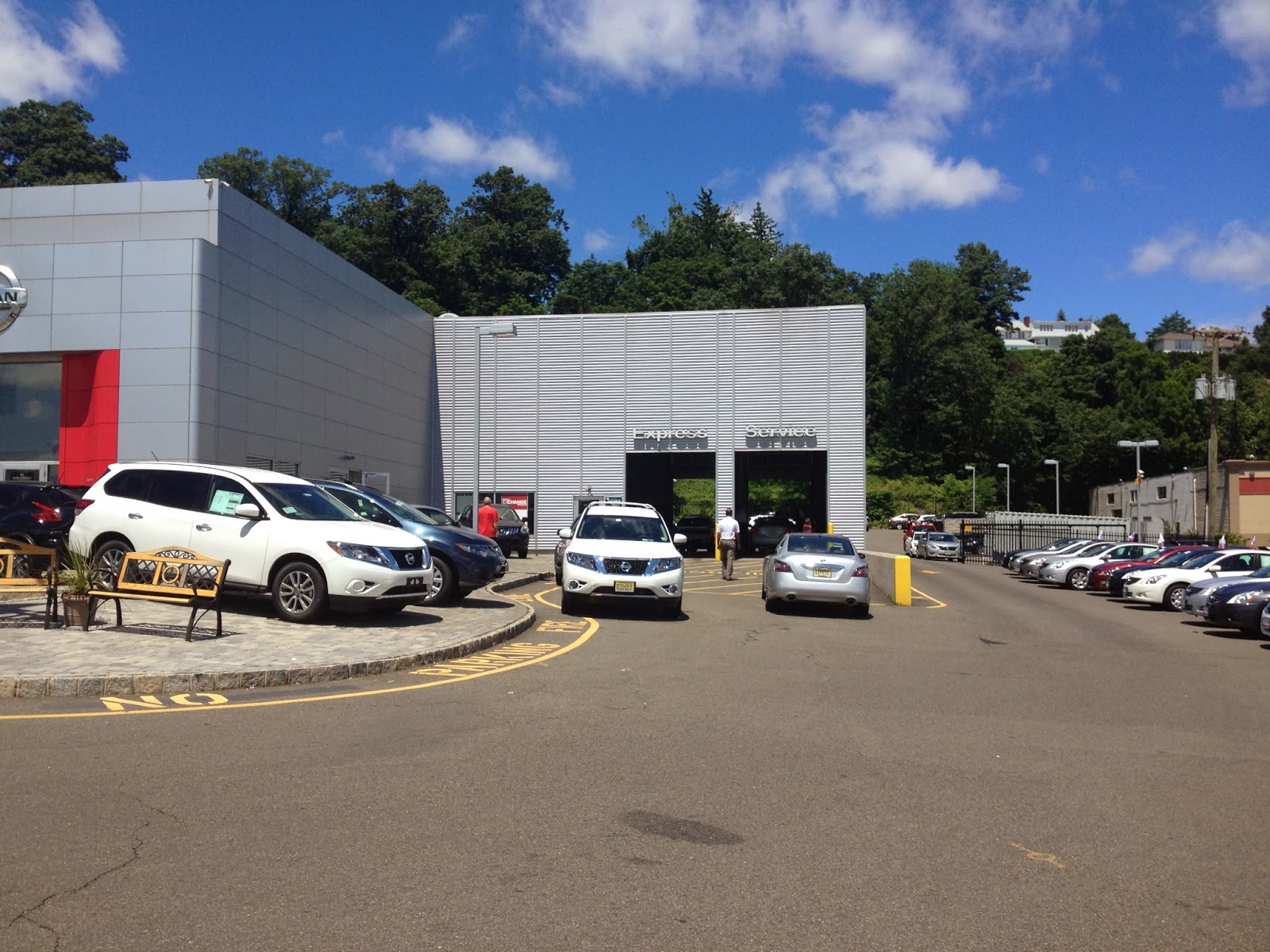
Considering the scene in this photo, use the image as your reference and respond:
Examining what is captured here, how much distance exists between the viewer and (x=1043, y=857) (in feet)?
18.0

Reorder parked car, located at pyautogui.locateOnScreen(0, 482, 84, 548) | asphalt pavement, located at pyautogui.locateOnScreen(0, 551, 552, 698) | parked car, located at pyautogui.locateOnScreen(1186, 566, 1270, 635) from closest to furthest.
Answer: asphalt pavement, located at pyautogui.locateOnScreen(0, 551, 552, 698), parked car, located at pyautogui.locateOnScreen(1186, 566, 1270, 635), parked car, located at pyautogui.locateOnScreen(0, 482, 84, 548)

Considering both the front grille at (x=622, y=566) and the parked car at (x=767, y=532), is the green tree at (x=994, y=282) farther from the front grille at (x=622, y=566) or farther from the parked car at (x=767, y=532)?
the front grille at (x=622, y=566)

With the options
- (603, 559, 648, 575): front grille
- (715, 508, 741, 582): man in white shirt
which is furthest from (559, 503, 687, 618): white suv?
(715, 508, 741, 582): man in white shirt

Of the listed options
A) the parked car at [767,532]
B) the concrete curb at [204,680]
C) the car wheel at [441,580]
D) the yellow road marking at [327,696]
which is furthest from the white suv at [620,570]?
the parked car at [767,532]

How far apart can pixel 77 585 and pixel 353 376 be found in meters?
25.7

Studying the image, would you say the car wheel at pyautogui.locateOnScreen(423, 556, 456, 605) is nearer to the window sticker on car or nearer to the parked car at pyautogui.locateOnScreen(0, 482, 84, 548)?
the window sticker on car

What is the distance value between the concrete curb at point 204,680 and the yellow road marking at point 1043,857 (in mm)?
6794

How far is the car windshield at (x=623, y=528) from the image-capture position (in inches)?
688

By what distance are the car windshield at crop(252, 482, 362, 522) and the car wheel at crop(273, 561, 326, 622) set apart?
28.8 inches

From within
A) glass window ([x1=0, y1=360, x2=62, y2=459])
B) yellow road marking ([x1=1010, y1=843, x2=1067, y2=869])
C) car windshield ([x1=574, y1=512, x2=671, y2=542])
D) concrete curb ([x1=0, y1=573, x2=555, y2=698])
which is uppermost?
glass window ([x1=0, y1=360, x2=62, y2=459])

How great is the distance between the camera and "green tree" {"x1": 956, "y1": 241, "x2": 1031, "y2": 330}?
10469cm

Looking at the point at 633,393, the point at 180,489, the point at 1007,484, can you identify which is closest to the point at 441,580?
the point at 180,489

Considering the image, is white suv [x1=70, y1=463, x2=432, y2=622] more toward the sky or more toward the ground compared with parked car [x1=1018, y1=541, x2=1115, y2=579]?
more toward the sky

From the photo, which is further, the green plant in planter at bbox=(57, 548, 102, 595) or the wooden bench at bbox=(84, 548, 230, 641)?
the green plant in planter at bbox=(57, 548, 102, 595)
